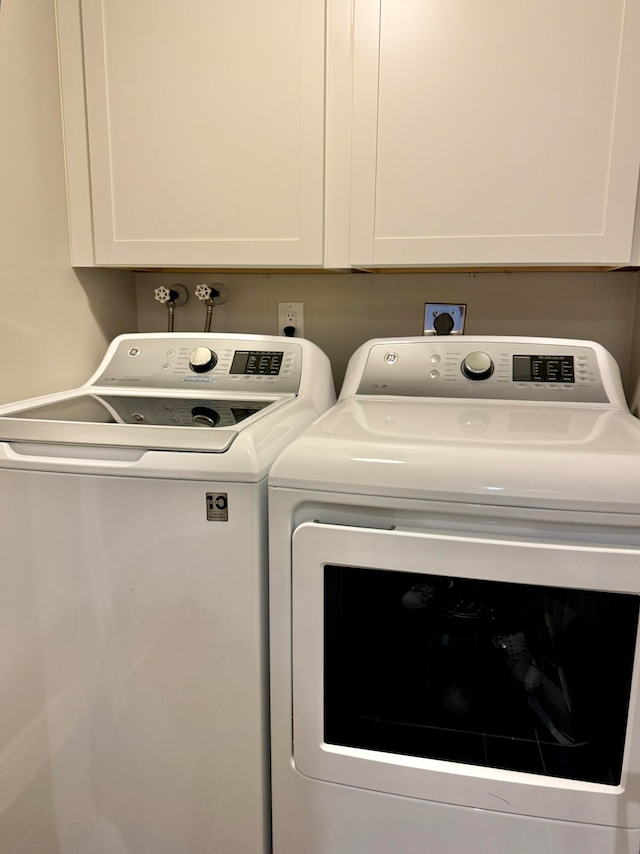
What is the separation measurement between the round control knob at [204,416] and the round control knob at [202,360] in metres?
0.25

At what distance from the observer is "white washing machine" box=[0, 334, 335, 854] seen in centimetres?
95

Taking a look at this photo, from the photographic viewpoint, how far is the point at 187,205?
141 centimetres

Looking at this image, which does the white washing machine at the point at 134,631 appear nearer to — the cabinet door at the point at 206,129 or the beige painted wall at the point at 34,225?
the beige painted wall at the point at 34,225

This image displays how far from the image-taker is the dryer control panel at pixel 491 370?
4.33ft

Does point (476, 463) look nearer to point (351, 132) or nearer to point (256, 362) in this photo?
point (256, 362)

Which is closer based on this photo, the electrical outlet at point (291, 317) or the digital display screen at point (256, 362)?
the digital display screen at point (256, 362)

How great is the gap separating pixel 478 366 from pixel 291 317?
609 mm

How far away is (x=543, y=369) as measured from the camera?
136 centimetres

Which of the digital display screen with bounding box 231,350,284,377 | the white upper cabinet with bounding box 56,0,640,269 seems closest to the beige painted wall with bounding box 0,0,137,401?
the white upper cabinet with bounding box 56,0,640,269

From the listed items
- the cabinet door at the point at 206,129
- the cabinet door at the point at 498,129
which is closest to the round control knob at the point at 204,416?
the cabinet door at the point at 206,129

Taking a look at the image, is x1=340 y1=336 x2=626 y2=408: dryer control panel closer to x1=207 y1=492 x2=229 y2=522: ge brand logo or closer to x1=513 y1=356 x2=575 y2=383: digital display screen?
x1=513 y1=356 x2=575 y2=383: digital display screen

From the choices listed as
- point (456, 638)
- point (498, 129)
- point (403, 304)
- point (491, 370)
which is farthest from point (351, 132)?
point (456, 638)

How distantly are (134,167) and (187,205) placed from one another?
0.16 metres

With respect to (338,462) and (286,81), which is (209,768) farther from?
(286,81)
